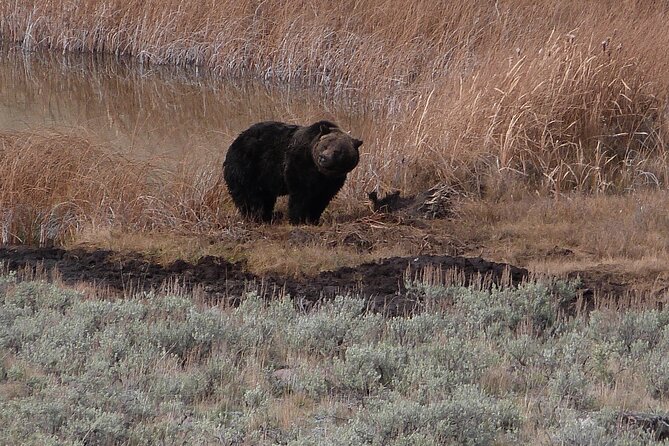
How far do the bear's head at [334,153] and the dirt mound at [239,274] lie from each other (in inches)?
43.5

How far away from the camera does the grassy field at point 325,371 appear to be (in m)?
5.24

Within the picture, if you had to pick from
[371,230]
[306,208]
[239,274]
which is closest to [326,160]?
[306,208]

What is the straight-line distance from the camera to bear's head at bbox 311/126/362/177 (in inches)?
396

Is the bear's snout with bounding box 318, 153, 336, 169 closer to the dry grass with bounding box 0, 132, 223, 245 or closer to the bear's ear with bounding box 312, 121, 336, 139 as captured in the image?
the bear's ear with bounding box 312, 121, 336, 139

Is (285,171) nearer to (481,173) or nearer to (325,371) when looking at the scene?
(481,173)

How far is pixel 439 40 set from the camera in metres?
18.5

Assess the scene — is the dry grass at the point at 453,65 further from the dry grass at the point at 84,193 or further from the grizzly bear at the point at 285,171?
the dry grass at the point at 84,193

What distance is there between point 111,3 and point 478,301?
15456 millimetres

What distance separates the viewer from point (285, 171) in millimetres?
10570

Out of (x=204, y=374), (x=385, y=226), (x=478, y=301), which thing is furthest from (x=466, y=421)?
(x=385, y=226)

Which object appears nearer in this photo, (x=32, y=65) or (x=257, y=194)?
(x=257, y=194)

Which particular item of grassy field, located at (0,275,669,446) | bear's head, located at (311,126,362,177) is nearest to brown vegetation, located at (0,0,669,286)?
bear's head, located at (311,126,362,177)

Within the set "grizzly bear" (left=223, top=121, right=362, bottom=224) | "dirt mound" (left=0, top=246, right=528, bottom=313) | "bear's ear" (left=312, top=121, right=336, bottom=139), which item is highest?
"bear's ear" (left=312, top=121, right=336, bottom=139)

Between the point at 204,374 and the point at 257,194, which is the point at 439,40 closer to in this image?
the point at 257,194
